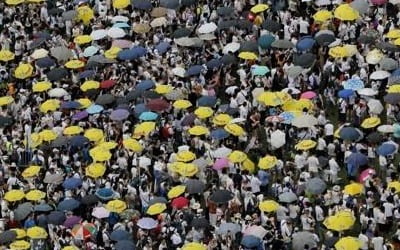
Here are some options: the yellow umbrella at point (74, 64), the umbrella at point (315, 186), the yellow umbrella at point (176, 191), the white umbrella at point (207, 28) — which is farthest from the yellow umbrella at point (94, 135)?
the umbrella at point (315, 186)

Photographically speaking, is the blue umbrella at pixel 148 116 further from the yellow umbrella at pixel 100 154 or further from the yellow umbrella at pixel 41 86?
the yellow umbrella at pixel 41 86

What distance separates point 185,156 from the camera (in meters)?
27.9

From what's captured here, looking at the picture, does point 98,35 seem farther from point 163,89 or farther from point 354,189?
point 354,189

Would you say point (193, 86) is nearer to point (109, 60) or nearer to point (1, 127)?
point (109, 60)

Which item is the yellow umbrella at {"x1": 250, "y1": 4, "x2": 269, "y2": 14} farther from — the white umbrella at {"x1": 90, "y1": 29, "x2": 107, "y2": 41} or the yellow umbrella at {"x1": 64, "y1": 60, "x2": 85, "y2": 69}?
the yellow umbrella at {"x1": 64, "y1": 60, "x2": 85, "y2": 69}

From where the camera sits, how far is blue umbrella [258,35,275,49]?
3156 cm

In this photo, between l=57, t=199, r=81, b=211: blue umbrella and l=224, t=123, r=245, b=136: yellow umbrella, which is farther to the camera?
l=224, t=123, r=245, b=136: yellow umbrella

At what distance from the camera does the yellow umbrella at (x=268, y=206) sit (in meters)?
26.1

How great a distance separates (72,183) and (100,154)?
0.89 meters

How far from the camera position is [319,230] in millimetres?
26312

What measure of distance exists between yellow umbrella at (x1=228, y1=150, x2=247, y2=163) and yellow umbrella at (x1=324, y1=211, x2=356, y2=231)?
2685 millimetres

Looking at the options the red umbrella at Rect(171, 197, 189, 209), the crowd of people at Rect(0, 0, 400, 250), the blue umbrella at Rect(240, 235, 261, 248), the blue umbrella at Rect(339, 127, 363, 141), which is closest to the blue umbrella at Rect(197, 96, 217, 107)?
the crowd of people at Rect(0, 0, 400, 250)

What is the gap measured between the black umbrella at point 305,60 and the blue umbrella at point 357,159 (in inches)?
141

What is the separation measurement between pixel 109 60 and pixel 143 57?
85 cm
